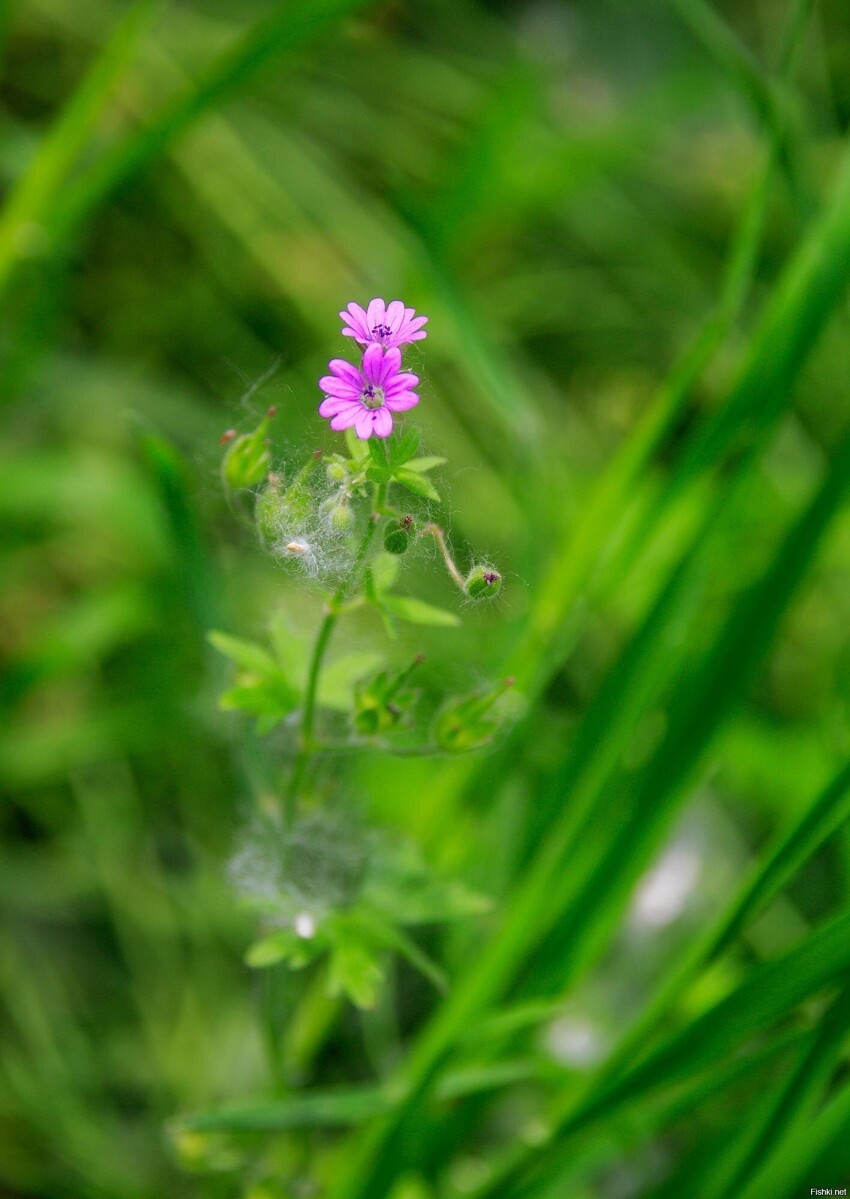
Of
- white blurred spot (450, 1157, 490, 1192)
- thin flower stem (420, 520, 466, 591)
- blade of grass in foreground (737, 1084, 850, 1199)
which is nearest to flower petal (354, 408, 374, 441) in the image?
thin flower stem (420, 520, 466, 591)

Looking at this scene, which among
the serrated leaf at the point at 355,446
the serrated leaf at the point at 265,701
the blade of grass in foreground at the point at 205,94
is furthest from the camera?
the blade of grass in foreground at the point at 205,94

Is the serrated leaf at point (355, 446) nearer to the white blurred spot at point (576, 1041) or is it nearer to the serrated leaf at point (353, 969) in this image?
the serrated leaf at point (353, 969)

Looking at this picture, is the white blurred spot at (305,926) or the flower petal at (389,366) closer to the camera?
the flower petal at (389,366)

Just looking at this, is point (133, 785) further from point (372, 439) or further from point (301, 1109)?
A: point (372, 439)

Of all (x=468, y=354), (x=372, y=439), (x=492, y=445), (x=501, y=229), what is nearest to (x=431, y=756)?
(x=372, y=439)

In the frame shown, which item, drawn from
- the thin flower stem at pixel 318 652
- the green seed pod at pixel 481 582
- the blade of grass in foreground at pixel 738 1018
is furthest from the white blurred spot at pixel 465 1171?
the green seed pod at pixel 481 582

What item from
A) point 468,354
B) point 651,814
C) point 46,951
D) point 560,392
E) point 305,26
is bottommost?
point 651,814

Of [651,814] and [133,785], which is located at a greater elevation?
[133,785]

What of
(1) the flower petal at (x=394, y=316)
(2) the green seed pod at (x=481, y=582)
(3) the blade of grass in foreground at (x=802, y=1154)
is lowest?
(3) the blade of grass in foreground at (x=802, y=1154)
